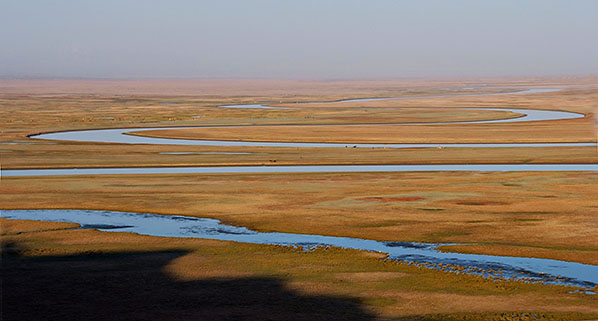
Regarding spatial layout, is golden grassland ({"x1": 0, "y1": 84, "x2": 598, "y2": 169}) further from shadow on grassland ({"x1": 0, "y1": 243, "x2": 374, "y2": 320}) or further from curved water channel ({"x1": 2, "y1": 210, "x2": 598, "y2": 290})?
shadow on grassland ({"x1": 0, "y1": 243, "x2": 374, "y2": 320})

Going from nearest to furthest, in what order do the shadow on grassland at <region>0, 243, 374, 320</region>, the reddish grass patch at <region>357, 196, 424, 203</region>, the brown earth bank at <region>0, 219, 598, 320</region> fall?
the shadow on grassland at <region>0, 243, 374, 320</region>
the brown earth bank at <region>0, 219, 598, 320</region>
the reddish grass patch at <region>357, 196, 424, 203</region>

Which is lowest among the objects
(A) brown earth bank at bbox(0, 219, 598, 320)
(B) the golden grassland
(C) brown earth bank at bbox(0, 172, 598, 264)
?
(B) the golden grassland

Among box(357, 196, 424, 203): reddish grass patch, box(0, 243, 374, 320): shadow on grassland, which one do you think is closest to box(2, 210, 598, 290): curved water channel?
box(0, 243, 374, 320): shadow on grassland

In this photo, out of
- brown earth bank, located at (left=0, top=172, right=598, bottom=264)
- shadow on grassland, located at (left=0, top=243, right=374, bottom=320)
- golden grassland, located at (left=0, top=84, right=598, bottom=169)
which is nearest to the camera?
shadow on grassland, located at (left=0, top=243, right=374, bottom=320)

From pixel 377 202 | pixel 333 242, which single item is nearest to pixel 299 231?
pixel 333 242

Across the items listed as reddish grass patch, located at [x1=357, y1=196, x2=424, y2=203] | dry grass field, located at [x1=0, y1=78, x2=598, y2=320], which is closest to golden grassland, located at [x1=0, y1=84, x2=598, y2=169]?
dry grass field, located at [x1=0, y1=78, x2=598, y2=320]

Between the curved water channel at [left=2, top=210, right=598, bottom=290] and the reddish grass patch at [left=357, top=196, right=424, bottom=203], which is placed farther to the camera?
the reddish grass patch at [left=357, top=196, right=424, bottom=203]

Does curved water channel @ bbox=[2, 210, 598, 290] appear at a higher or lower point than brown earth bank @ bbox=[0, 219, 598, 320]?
lower

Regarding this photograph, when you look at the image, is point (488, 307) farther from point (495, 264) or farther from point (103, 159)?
point (103, 159)
